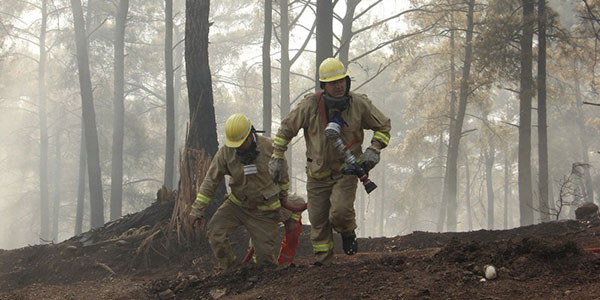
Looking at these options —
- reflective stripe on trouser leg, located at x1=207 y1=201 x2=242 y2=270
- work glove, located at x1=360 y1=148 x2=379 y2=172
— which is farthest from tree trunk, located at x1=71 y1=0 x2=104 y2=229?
work glove, located at x1=360 y1=148 x2=379 y2=172

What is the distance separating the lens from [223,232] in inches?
248

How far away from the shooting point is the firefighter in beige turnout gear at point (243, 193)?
6.03 meters

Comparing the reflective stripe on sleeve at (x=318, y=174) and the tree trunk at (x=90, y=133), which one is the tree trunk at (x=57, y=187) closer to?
the tree trunk at (x=90, y=133)

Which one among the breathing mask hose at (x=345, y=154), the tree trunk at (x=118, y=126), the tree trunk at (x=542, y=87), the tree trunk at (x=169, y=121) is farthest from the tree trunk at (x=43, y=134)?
the breathing mask hose at (x=345, y=154)

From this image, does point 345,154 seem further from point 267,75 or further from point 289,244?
point 267,75

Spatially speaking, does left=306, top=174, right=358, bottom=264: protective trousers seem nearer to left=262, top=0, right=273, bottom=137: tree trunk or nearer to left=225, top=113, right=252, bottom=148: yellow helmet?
left=225, top=113, right=252, bottom=148: yellow helmet

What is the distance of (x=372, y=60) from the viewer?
36.1 meters

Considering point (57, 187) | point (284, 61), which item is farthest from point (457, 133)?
point (57, 187)

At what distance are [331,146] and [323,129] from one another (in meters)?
0.18

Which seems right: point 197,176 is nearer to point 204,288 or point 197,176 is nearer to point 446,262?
point 204,288

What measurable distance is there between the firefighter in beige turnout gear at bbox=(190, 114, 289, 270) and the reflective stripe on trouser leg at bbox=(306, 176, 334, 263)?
1.87 ft

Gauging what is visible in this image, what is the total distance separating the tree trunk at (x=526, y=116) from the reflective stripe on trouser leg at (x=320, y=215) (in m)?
10.6

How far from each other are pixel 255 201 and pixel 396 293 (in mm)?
2595

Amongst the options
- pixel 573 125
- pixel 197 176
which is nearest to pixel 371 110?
pixel 197 176
